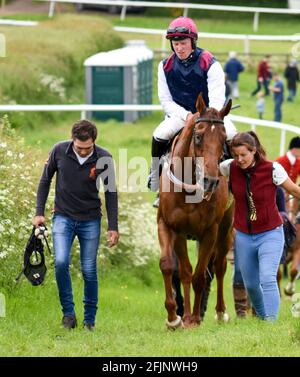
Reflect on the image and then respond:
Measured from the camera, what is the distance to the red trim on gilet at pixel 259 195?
10.2 metres

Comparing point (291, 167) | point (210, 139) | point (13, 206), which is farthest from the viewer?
point (291, 167)

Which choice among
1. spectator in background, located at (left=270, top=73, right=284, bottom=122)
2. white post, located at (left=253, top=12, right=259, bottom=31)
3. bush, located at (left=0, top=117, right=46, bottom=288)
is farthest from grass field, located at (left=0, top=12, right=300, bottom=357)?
white post, located at (left=253, top=12, right=259, bottom=31)

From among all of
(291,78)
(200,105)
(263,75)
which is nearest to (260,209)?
(200,105)

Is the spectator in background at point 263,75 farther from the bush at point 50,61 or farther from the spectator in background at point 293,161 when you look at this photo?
the spectator in background at point 293,161

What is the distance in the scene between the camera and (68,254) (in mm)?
9961

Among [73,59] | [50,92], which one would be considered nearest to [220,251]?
[50,92]

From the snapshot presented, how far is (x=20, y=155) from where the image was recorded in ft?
38.6

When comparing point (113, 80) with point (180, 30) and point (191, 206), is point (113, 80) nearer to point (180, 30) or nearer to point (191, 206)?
point (180, 30)

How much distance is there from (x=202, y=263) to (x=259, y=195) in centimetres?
114

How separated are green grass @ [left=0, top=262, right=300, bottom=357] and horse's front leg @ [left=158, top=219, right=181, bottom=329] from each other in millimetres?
145

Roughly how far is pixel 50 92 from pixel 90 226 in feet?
56.2

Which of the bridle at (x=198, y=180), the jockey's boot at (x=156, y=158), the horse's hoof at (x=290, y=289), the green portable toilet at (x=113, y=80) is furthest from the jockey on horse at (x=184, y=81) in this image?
the green portable toilet at (x=113, y=80)

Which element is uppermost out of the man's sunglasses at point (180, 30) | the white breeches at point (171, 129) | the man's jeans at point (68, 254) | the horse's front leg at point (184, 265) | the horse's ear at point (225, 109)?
the man's sunglasses at point (180, 30)

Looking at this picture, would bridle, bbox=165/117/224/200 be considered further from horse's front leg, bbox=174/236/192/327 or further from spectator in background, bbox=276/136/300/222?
spectator in background, bbox=276/136/300/222
